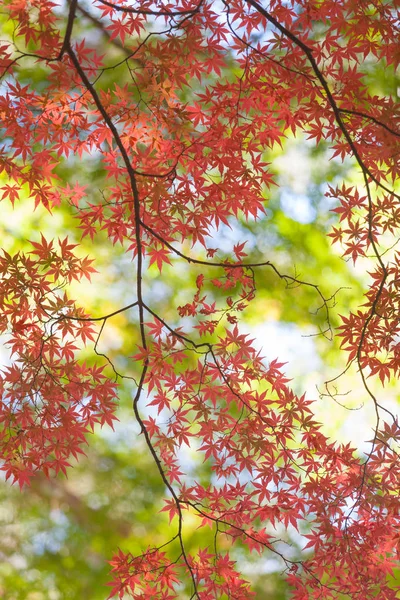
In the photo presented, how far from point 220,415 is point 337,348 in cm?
163

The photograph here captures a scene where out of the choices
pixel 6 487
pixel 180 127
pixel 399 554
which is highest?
pixel 180 127

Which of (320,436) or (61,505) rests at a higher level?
(61,505)

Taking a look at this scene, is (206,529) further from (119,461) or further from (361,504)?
(361,504)

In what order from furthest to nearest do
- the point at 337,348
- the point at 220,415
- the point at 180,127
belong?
the point at 337,348 < the point at 220,415 < the point at 180,127

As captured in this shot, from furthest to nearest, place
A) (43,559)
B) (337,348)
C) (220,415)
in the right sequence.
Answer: (337,348)
(43,559)
(220,415)

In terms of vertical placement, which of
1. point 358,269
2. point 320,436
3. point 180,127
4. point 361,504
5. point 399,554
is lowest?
point 399,554

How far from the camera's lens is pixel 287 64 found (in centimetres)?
204

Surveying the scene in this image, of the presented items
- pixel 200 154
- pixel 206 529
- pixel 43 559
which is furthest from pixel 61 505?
pixel 200 154

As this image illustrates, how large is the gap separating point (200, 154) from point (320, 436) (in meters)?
1.07

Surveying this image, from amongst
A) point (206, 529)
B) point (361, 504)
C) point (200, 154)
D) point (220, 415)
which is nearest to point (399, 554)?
point (361, 504)

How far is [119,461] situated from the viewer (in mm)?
3105

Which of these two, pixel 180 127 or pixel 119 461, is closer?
pixel 180 127

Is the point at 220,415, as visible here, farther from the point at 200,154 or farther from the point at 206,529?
the point at 206,529

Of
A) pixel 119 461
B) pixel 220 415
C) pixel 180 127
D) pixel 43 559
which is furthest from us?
pixel 119 461
